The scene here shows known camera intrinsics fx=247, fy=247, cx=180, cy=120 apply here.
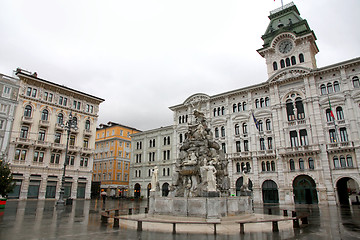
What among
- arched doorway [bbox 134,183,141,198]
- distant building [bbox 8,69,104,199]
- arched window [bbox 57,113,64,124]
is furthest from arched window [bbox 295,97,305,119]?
arched window [bbox 57,113,64,124]

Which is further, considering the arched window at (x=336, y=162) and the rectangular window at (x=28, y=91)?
the rectangular window at (x=28, y=91)

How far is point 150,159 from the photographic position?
2317 inches

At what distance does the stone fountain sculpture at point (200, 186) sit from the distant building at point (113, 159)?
47.0 m

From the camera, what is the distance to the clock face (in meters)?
44.9

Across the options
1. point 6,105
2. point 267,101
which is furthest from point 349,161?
point 6,105

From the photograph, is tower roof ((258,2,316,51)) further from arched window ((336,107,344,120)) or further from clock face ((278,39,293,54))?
arched window ((336,107,344,120))

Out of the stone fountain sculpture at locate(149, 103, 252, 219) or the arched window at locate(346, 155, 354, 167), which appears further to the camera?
the arched window at locate(346, 155, 354, 167)

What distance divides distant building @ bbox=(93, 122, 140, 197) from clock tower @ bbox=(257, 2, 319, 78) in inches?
1504

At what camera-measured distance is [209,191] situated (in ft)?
46.0

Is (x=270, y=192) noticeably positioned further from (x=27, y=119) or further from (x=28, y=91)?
(x=28, y=91)

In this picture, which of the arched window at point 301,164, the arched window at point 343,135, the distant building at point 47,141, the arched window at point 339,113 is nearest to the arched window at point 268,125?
the arched window at point 301,164

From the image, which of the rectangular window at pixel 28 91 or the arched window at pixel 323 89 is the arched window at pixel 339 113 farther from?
the rectangular window at pixel 28 91

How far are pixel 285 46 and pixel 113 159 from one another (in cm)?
4859

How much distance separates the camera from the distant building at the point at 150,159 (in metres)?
54.9
